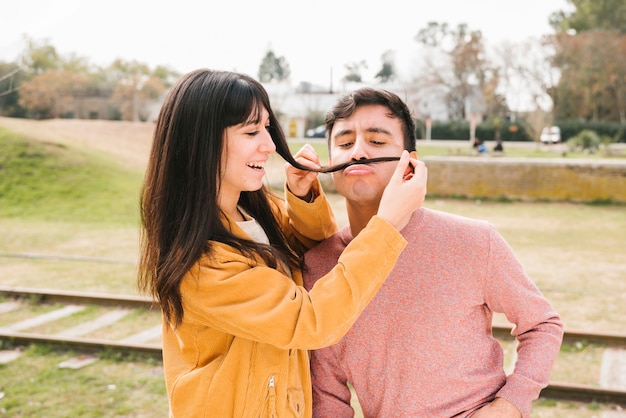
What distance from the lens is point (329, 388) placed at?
7.78 feet

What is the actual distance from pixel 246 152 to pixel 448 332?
991 mm

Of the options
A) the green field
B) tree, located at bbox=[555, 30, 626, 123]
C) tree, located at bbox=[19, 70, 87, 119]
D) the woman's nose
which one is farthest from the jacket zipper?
tree, located at bbox=[555, 30, 626, 123]

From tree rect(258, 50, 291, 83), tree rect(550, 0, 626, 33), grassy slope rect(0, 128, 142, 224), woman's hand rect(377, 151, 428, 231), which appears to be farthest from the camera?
tree rect(258, 50, 291, 83)

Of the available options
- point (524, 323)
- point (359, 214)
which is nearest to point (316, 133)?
point (359, 214)

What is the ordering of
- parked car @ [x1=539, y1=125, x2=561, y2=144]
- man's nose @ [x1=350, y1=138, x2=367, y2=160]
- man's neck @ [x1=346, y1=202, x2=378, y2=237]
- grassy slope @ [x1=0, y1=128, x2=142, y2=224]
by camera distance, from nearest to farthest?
man's nose @ [x1=350, y1=138, x2=367, y2=160]
man's neck @ [x1=346, y1=202, x2=378, y2=237]
grassy slope @ [x1=0, y1=128, x2=142, y2=224]
parked car @ [x1=539, y1=125, x2=561, y2=144]

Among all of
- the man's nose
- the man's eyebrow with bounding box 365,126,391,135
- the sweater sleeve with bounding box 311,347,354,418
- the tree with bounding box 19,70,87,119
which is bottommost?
the sweater sleeve with bounding box 311,347,354,418

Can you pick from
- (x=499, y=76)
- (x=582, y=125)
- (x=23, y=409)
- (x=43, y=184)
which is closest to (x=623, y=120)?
(x=582, y=125)

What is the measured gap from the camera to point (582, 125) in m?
42.8

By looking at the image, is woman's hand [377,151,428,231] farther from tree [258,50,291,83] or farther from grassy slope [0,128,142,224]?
tree [258,50,291,83]

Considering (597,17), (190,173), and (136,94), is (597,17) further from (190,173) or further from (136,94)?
(190,173)

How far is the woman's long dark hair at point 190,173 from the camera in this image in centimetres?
196

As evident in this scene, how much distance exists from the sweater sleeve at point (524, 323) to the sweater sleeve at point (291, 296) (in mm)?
501

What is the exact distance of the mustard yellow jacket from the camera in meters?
1.86

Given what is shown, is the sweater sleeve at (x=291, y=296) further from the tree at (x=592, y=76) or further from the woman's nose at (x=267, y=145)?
the tree at (x=592, y=76)
